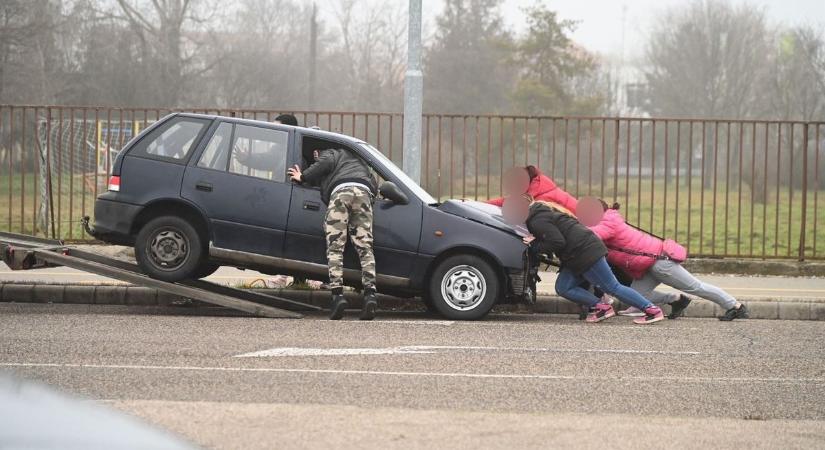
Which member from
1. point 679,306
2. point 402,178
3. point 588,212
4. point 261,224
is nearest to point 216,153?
point 261,224

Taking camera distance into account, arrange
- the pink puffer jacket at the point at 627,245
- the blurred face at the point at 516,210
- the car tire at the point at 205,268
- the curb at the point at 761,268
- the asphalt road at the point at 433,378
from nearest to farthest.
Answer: the asphalt road at the point at 433,378 → the car tire at the point at 205,268 → the blurred face at the point at 516,210 → the pink puffer jacket at the point at 627,245 → the curb at the point at 761,268

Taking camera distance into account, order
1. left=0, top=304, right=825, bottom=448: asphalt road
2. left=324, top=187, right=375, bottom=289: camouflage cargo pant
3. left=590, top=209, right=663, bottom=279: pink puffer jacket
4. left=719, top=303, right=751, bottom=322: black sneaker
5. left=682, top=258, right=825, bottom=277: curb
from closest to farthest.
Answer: left=0, top=304, right=825, bottom=448: asphalt road, left=324, top=187, right=375, bottom=289: camouflage cargo pant, left=590, top=209, right=663, bottom=279: pink puffer jacket, left=719, top=303, right=751, bottom=322: black sneaker, left=682, top=258, right=825, bottom=277: curb

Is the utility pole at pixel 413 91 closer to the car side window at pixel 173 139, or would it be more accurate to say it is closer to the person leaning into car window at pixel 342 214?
the person leaning into car window at pixel 342 214

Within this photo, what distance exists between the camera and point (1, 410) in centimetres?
294

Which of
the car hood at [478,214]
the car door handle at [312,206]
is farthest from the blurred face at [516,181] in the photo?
the car door handle at [312,206]

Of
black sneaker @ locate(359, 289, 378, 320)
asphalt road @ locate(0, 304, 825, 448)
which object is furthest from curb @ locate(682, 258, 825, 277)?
black sneaker @ locate(359, 289, 378, 320)

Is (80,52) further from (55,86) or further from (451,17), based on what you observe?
(451,17)

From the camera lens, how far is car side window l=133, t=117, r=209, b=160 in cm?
1162

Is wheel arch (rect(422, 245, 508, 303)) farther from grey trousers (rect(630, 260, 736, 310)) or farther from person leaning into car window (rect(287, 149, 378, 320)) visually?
grey trousers (rect(630, 260, 736, 310))

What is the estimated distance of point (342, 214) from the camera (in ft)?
37.1

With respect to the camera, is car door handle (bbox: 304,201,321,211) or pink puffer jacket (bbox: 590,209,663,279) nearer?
car door handle (bbox: 304,201,321,211)

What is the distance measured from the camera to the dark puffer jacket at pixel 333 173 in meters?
11.4

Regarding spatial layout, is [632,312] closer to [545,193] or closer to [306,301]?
[545,193]

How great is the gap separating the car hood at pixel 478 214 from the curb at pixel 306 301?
126cm
